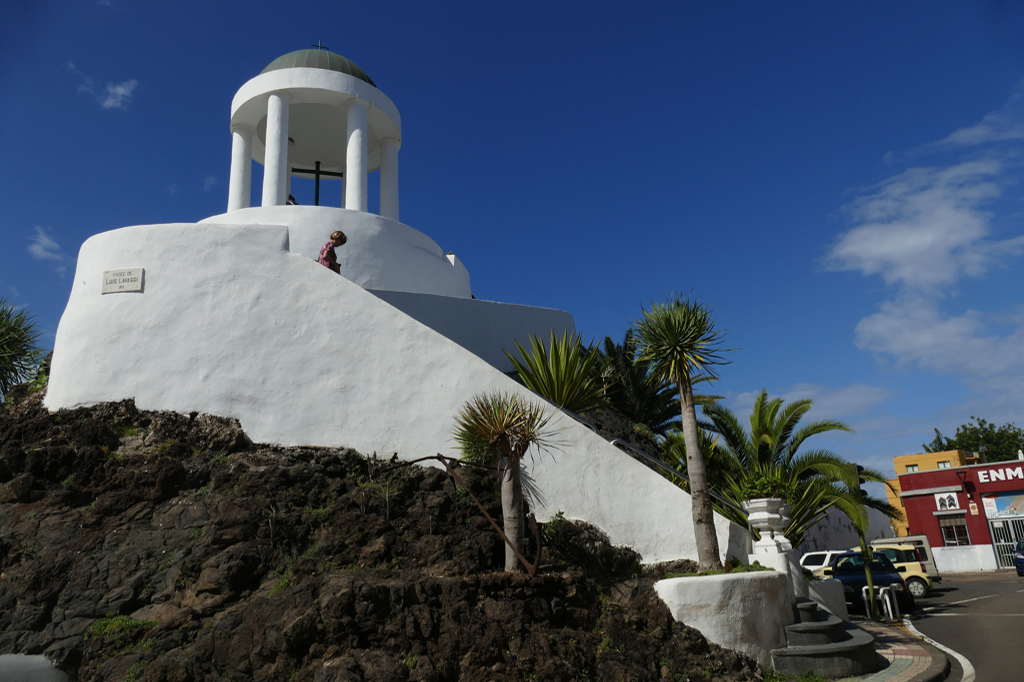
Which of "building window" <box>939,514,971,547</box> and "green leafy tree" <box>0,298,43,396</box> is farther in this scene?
"building window" <box>939,514,971,547</box>

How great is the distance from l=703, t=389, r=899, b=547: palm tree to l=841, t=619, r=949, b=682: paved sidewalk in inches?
87.3

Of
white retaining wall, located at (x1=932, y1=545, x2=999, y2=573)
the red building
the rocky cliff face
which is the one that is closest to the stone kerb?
the rocky cliff face

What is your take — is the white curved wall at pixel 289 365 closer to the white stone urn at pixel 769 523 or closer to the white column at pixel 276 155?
the white stone urn at pixel 769 523

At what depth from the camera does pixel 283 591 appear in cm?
757

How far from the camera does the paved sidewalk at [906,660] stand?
8.43 metres

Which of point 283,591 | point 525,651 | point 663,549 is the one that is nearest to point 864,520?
point 663,549

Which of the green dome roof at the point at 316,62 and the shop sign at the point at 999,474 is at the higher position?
the green dome roof at the point at 316,62

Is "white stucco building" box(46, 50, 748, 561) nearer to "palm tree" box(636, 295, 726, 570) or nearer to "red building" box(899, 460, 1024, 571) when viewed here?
"palm tree" box(636, 295, 726, 570)

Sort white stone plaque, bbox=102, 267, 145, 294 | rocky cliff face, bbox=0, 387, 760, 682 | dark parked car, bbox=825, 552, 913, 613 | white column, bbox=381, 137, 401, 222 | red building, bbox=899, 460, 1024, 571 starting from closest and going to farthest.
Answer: rocky cliff face, bbox=0, 387, 760, 682 → white stone plaque, bbox=102, 267, 145, 294 → dark parked car, bbox=825, 552, 913, 613 → white column, bbox=381, 137, 401, 222 → red building, bbox=899, 460, 1024, 571

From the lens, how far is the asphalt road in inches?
364

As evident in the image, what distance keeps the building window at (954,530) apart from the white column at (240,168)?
3249 centimetres

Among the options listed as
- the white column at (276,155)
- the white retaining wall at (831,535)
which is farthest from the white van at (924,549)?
the white column at (276,155)

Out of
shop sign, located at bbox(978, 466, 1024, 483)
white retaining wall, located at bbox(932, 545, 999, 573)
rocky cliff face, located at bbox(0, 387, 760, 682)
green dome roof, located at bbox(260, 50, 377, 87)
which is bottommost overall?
white retaining wall, located at bbox(932, 545, 999, 573)

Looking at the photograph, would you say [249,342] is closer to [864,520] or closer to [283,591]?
[283,591]
